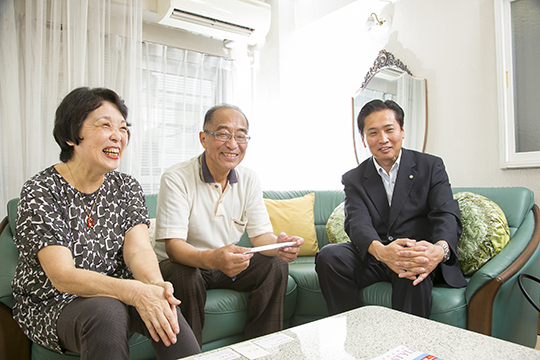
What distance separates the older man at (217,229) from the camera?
1.57 m

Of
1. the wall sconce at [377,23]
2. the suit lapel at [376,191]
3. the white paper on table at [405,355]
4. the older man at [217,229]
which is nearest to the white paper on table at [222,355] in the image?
the white paper on table at [405,355]

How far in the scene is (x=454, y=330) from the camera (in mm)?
1075

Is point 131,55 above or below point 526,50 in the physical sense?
above

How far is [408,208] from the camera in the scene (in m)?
1.86

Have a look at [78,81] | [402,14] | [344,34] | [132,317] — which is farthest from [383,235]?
[78,81]

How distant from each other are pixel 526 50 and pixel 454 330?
173cm

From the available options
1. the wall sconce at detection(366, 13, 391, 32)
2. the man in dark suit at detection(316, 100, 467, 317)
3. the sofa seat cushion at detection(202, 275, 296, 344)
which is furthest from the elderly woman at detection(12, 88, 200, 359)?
the wall sconce at detection(366, 13, 391, 32)

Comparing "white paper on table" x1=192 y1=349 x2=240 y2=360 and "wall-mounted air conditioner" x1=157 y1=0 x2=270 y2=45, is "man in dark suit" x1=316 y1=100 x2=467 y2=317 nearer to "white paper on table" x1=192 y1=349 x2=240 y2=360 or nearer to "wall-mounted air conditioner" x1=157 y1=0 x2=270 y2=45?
"white paper on table" x1=192 y1=349 x2=240 y2=360

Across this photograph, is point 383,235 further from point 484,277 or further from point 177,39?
→ point 177,39

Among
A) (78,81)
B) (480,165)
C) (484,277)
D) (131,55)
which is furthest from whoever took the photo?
(131,55)

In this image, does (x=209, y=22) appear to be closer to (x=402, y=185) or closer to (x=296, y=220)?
(x=296, y=220)

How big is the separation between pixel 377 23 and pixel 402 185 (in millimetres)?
1457

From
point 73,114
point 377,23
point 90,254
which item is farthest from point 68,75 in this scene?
point 377,23

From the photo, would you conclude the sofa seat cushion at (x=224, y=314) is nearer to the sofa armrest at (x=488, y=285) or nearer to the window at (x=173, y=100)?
the sofa armrest at (x=488, y=285)
